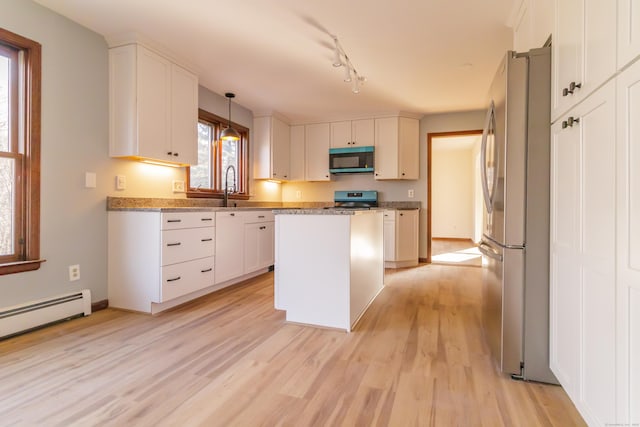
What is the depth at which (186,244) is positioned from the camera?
277cm

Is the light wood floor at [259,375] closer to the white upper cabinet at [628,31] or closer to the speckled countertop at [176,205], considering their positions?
the speckled countertop at [176,205]

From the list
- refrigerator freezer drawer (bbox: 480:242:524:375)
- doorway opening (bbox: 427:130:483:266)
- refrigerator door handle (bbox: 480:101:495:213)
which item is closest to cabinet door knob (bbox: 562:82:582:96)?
refrigerator door handle (bbox: 480:101:495:213)

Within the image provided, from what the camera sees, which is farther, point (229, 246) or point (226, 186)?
point (226, 186)

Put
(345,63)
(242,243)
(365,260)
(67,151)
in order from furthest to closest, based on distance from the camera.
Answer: (242,243) → (345,63) → (365,260) → (67,151)

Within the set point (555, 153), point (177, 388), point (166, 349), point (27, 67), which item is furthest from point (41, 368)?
point (555, 153)

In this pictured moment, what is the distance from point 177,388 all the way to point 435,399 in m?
1.23

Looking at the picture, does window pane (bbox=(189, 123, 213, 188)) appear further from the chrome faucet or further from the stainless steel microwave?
the stainless steel microwave

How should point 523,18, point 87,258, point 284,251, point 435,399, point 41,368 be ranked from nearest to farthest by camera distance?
point 435,399 < point 41,368 < point 523,18 < point 284,251 < point 87,258

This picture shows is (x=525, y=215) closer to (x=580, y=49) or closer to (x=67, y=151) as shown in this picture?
(x=580, y=49)

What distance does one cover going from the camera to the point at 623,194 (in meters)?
0.94

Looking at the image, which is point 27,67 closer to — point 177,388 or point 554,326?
point 177,388

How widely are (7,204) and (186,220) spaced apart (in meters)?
1.16

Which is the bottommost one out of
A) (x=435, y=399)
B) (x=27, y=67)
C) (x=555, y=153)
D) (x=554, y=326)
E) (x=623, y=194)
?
(x=435, y=399)

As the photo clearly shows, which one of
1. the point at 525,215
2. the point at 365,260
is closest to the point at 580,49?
the point at 525,215
